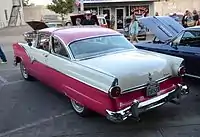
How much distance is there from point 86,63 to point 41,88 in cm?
285

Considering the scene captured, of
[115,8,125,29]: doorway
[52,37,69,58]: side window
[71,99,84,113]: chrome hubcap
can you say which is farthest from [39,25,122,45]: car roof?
[115,8,125,29]: doorway

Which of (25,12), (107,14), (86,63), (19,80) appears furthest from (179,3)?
(86,63)

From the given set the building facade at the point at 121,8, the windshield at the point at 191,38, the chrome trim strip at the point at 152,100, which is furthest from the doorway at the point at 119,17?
the chrome trim strip at the point at 152,100

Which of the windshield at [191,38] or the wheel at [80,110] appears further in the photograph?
the windshield at [191,38]

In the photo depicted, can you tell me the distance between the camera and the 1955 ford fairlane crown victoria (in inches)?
191

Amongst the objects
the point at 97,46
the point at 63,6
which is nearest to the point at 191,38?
the point at 97,46

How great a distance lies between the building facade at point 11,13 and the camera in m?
40.2

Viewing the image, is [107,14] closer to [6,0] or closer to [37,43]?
[6,0]

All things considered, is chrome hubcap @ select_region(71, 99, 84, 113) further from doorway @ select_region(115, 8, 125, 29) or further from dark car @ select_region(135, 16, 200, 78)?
doorway @ select_region(115, 8, 125, 29)

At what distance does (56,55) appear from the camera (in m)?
6.53

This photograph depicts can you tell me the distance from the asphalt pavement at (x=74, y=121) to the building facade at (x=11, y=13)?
33707 mm

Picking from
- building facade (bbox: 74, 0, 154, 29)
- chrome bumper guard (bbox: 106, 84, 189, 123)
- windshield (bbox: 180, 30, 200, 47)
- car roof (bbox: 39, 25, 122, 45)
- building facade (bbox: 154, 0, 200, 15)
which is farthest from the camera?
building facade (bbox: 154, 0, 200, 15)

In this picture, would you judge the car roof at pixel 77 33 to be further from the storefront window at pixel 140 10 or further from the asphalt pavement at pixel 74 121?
the storefront window at pixel 140 10

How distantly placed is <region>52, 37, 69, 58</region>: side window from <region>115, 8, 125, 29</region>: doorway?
24.1 meters
